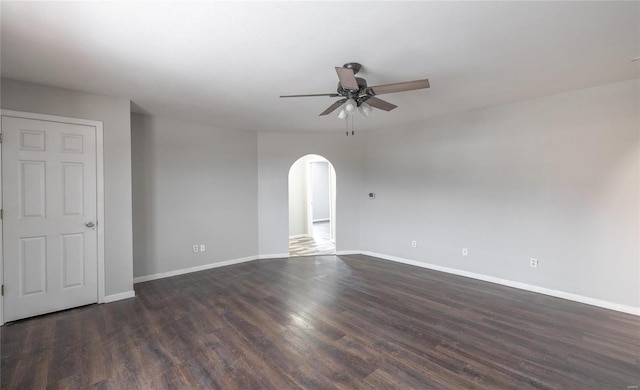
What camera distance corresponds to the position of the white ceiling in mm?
1856

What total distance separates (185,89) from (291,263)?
337cm

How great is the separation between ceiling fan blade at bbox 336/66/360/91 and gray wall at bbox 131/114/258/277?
3.37 metres

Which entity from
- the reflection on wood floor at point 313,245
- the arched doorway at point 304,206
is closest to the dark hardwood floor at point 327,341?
the reflection on wood floor at point 313,245

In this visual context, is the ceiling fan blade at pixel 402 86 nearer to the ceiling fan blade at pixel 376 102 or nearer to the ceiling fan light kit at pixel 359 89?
the ceiling fan light kit at pixel 359 89

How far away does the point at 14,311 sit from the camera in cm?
293

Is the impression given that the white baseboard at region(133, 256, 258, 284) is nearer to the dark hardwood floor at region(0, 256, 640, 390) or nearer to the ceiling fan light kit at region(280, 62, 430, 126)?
the dark hardwood floor at region(0, 256, 640, 390)

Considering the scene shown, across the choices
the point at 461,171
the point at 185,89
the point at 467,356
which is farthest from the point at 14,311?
the point at 461,171

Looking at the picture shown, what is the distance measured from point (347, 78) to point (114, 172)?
316cm

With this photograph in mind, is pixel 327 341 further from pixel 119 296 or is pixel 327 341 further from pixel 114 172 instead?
pixel 114 172

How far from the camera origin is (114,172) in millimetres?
3516

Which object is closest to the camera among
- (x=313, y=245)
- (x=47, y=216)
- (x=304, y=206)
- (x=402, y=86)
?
(x=402, y=86)

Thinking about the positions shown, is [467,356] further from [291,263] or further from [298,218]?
[298,218]

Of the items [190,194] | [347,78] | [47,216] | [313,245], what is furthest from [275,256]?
[347,78]

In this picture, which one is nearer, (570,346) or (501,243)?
(570,346)
